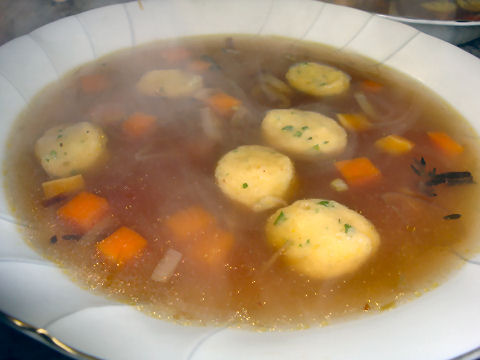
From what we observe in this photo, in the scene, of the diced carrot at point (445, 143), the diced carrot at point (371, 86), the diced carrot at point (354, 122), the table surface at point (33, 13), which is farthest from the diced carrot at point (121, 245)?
the table surface at point (33, 13)

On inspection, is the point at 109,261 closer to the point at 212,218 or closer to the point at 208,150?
the point at 212,218

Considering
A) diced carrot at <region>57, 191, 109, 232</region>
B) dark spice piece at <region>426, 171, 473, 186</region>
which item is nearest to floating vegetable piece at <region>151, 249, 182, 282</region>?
diced carrot at <region>57, 191, 109, 232</region>

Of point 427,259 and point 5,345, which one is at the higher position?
point 5,345

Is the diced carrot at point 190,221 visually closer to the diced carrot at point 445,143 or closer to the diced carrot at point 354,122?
the diced carrot at point 354,122

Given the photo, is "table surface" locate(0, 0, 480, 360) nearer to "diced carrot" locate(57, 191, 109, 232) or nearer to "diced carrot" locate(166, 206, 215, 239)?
"diced carrot" locate(57, 191, 109, 232)

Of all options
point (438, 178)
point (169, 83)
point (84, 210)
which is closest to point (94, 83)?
point (169, 83)

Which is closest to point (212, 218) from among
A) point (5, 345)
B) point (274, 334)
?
point (274, 334)

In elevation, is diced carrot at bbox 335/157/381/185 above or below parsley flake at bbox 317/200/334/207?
below
